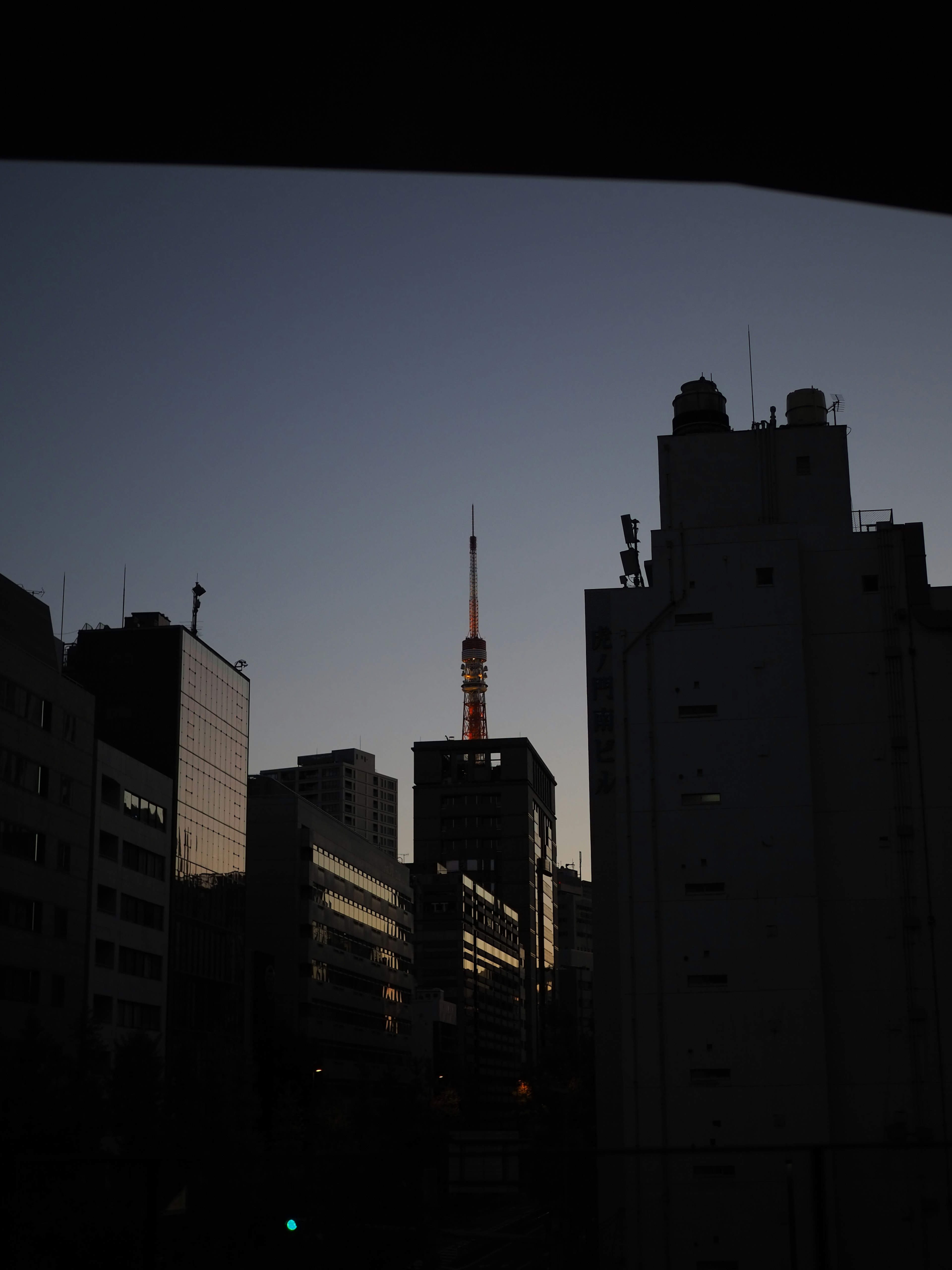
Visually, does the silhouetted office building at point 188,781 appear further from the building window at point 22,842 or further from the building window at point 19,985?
the building window at point 19,985

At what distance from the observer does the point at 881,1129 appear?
45.0 metres

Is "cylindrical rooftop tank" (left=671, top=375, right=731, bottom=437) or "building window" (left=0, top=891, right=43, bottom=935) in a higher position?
"cylindrical rooftop tank" (left=671, top=375, right=731, bottom=437)

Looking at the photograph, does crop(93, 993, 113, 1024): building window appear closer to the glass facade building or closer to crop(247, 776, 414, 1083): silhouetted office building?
the glass facade building

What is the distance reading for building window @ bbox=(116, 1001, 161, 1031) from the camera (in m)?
65.8

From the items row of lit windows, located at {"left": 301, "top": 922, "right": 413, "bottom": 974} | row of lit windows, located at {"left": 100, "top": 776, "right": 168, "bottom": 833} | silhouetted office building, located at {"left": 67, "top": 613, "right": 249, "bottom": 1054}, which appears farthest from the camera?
row of lit windows, located at {"left": 301, "top": 922, "right": 413, "bottom": 974}

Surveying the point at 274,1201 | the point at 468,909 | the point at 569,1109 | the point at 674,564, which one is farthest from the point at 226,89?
the point at 468,909

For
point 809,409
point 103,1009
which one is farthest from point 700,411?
point 103,1009

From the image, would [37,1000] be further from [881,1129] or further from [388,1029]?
[388,1029]

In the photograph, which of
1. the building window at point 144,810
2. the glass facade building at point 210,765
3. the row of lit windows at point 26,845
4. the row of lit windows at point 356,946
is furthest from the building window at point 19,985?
the row of lit windows at point 356,946

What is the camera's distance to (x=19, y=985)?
182 feet

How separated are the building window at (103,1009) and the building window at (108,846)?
672 centimetres

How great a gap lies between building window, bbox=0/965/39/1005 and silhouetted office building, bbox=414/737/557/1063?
129109 millimetres

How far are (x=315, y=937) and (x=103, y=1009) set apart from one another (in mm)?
32525

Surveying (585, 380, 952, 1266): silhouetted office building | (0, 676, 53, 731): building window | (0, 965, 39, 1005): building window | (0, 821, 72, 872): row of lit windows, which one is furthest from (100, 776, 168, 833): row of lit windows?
(585, 380, 952, 1266): silhouetted office building
